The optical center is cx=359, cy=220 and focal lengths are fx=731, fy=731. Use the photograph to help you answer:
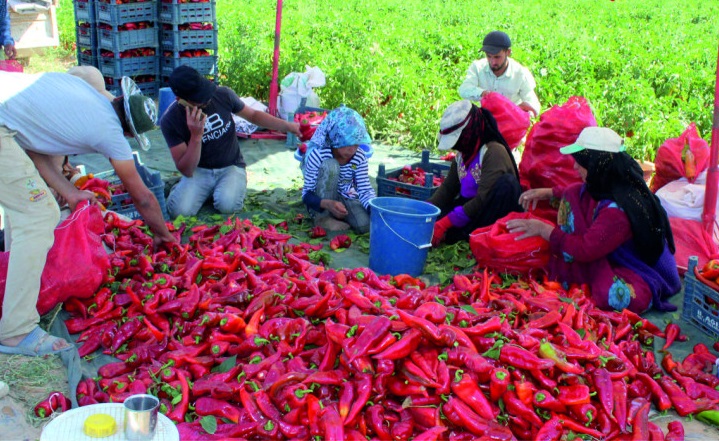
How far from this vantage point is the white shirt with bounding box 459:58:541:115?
742 cm

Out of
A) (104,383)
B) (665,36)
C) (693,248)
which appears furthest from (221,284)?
(665,36)

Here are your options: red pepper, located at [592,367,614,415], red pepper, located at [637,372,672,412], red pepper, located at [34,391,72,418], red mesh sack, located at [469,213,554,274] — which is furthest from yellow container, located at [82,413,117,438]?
red mesh sack, located at [469,213,554,274]

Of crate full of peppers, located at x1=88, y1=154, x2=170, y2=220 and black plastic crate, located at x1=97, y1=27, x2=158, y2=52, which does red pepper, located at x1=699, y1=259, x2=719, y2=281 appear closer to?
crate full of peppers, located at x1=88, y1=154, x2=170, y2=220

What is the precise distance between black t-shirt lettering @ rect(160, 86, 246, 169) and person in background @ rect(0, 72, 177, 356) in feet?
5.58

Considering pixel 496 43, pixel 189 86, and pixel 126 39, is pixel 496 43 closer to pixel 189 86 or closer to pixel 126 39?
pixel 189 86

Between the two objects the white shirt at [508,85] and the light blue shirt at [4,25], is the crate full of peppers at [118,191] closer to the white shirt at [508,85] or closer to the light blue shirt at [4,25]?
the white shirt at [508,85]

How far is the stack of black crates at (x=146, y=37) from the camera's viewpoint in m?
9.62

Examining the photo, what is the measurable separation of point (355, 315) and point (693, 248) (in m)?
2.85

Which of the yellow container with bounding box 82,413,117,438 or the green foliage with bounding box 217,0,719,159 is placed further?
the green foliage with bounding box 217,0,719,159

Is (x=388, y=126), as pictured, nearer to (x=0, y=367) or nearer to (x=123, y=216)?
(x=123, y=216)

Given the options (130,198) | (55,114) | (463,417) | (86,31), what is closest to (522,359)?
(463,417)

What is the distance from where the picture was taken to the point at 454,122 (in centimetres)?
537

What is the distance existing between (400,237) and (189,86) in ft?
6.69

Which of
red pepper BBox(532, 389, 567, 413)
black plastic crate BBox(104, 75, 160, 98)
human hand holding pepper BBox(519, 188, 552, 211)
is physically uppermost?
human hand holding pepper BBox(519, 188, 552, 211)
